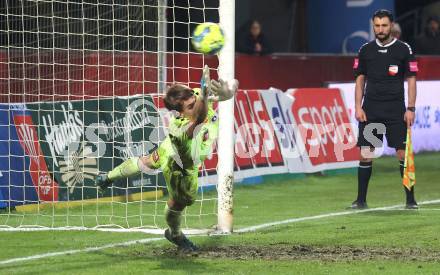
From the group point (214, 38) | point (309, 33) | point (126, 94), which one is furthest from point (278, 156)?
point (309, 33)

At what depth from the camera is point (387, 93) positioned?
45.3 ft

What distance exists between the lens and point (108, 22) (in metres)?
14.7

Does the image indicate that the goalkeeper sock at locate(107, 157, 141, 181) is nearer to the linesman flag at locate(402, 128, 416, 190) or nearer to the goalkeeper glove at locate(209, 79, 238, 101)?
the goalkeeper glove at locate(209, 79, 238, 101)

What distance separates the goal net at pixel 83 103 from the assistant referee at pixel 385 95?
2.09 meters

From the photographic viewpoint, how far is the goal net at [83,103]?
14.1 meters

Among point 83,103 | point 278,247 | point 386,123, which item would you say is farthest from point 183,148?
point 83,103

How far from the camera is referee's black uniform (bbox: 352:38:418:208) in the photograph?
45.1 feet

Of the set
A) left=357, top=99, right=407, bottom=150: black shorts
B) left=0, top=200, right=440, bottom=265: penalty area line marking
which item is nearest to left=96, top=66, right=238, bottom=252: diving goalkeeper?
left=0, top=200, right=440, bottom=265: penalty area line marking

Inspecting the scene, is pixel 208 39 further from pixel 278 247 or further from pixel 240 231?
pixel 240 231

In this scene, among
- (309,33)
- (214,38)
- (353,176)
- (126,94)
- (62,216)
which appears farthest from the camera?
(309,33)

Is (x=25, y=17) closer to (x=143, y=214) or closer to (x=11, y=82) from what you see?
(x=11, y=82)

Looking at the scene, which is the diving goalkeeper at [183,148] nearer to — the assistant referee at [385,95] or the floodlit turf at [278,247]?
the floodlit turf at [278,247]

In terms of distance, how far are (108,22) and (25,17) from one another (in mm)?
1266

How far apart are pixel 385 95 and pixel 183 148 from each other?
14.2ft
